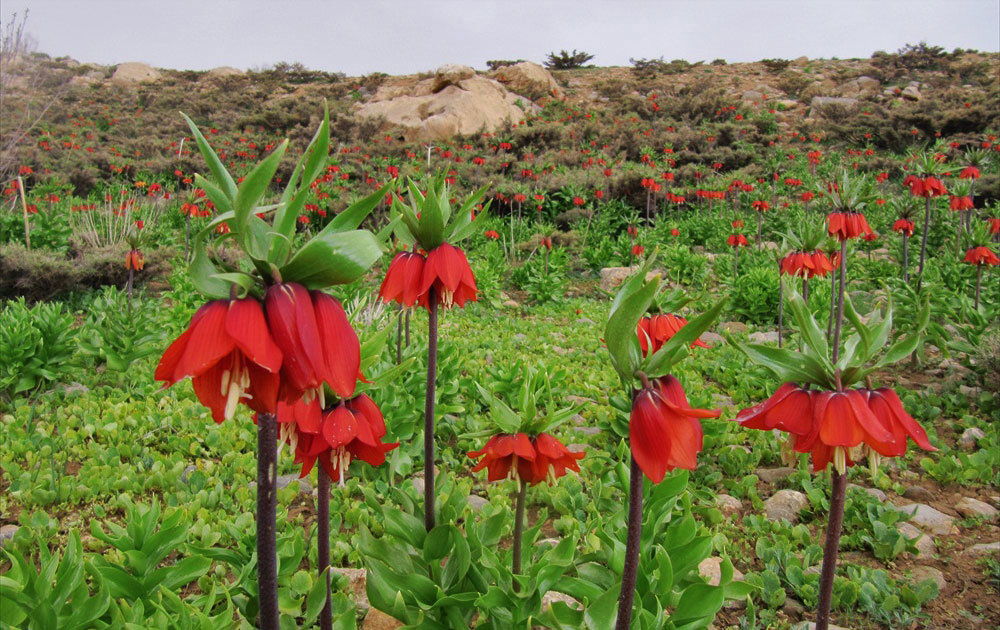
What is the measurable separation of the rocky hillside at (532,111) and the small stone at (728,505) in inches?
504

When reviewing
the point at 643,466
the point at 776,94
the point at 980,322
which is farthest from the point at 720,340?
the point at 776,94

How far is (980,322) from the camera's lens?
4.55m

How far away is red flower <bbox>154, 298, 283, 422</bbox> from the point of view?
0.82 m

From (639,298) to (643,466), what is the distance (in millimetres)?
361

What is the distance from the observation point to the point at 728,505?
2.94 m

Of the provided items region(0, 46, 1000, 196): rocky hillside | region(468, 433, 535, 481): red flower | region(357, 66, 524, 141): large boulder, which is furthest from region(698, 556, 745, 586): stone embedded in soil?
region(357, 66, 524, 141): large boulder

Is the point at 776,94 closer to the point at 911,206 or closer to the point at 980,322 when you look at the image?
the point at 911,206

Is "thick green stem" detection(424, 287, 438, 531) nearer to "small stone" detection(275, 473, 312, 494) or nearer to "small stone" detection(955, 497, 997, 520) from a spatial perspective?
"small stone" detection(275, 473, 312, 494)

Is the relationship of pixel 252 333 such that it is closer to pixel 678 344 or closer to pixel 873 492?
pixel 678 344

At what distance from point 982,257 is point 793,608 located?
4.40m

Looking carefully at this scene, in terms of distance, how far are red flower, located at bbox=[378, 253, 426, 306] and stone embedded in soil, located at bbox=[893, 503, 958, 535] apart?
2536mm

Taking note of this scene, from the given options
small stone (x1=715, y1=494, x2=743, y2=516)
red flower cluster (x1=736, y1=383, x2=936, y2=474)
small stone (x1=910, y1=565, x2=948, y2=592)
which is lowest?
small stone (x1=715, y1=494, x2=743, y2=516)

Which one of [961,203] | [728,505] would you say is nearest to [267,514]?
[728,505]

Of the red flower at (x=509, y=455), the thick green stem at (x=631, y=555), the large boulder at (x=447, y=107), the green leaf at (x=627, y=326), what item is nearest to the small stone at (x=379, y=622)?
the red flower at (x=509, y=455)
